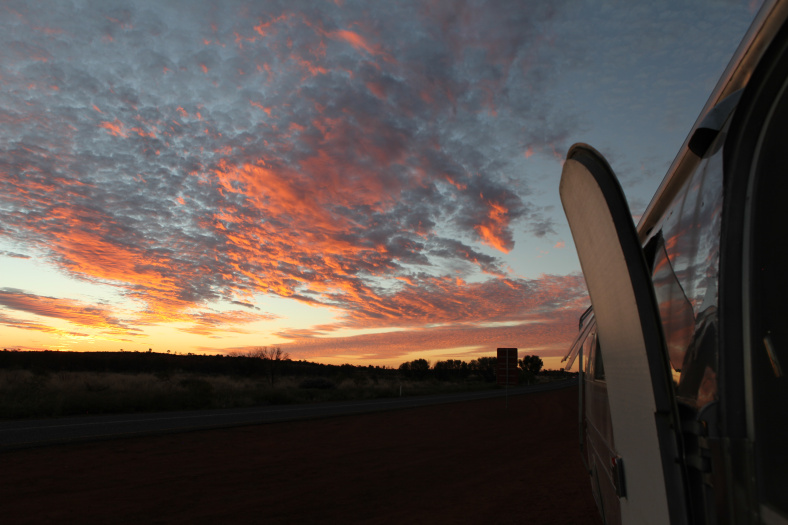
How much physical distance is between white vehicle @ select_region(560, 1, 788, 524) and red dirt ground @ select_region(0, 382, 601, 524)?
6008mm

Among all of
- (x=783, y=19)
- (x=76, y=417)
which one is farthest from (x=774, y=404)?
(x=76, y=417)

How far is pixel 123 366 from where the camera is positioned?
63375 mm

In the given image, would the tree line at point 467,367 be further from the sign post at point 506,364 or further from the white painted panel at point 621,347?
the white painted panel at point 621,347

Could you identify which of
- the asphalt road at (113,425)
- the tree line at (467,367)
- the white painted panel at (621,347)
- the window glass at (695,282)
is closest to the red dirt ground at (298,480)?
the asphalt road at (113,425)

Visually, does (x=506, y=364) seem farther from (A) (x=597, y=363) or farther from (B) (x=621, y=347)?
(B) (x=621, y=347)

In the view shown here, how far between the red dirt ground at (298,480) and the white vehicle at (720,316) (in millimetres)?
6008

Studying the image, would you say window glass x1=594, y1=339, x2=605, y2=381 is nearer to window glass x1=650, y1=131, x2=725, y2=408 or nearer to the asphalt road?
window glass x1=650, y1=131, x2=725, y2=408

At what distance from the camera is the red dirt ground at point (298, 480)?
284 inches

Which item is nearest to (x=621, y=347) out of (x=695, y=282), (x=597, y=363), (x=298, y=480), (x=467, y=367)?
(x=695, y=282)

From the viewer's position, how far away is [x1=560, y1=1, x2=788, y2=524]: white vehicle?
55.5 inches

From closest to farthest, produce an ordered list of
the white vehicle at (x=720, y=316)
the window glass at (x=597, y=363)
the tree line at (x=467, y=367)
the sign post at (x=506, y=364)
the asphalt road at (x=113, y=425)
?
the white vehicle at (x=720, y=316) < the window glass at (x=597, y=363) < the asphalt road at (x=113, y=425) < the sign post at (x=506, y=364) < the tree line at (x=467, y=367)

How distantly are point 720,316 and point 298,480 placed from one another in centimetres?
923

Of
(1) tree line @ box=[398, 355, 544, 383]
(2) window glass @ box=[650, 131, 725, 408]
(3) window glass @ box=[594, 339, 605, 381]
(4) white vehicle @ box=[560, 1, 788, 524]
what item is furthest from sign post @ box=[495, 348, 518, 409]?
(1) tree line @ box=[398, 355, 544, 383]

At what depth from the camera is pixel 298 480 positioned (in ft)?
30.9
